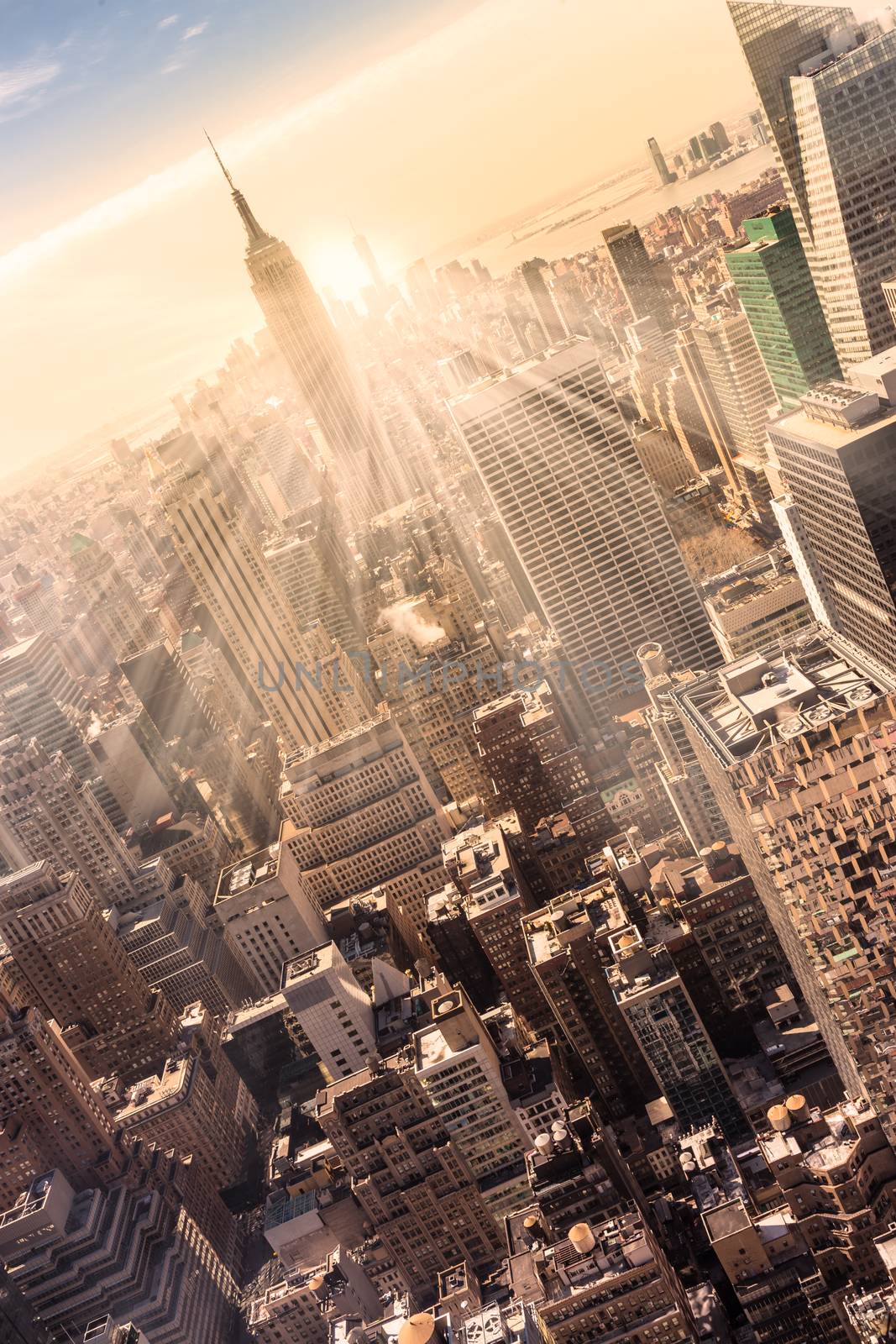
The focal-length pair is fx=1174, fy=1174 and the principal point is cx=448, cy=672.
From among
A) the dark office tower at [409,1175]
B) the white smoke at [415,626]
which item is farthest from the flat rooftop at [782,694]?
the white smoke at [415,626]

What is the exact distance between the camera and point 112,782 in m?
28.5

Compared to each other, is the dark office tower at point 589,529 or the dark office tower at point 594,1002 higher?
the dark office tower at point 589,529

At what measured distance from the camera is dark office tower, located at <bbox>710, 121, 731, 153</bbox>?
20281mm

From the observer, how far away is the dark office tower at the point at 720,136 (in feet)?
66.5

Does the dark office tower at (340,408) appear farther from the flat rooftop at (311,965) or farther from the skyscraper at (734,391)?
the flat rooftop at (311,965)

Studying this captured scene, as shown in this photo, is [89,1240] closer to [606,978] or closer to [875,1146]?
[606,978]

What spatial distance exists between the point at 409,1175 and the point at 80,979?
31.5ft

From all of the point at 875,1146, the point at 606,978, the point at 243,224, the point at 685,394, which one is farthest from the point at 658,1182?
the point at 685,394

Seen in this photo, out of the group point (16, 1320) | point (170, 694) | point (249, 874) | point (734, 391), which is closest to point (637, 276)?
point (734, 391)

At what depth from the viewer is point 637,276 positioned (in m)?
31.3

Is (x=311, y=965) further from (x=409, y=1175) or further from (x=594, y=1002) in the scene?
(x=594, y=1002)

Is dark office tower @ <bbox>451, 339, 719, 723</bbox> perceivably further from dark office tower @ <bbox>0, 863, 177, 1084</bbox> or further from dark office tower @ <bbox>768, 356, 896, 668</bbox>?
dark office tower @ <bbox>0, 863, 177, 1084</bbox>

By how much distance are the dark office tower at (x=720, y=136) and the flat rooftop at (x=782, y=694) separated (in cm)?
1226

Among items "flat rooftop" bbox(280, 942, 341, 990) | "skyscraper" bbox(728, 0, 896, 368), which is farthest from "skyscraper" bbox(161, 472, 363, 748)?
"skyscraper" bbox(728, 0, 896, 368)
